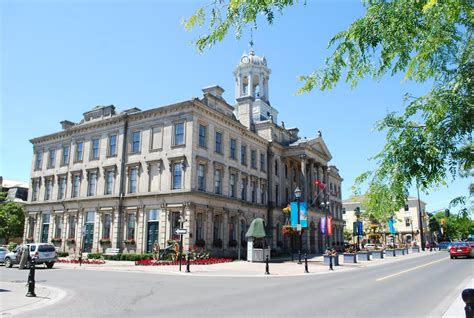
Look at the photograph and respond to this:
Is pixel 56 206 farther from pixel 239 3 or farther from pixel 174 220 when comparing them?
pixel 239 3

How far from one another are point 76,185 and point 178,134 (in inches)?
606

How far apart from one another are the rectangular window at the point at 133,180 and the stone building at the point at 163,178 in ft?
0.34

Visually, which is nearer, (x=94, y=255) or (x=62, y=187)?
(x=94, y=255)

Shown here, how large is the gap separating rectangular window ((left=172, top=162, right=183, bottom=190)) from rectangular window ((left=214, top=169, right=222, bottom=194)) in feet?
13.9

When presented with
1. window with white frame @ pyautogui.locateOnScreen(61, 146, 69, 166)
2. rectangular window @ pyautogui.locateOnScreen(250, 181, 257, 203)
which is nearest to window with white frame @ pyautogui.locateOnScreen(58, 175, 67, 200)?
window with white frame @ pyautogui.locateOnScreen(61, 146, 69, 166)

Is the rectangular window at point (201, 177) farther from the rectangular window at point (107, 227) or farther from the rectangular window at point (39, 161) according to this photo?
the rectangular window at point (39, 161)

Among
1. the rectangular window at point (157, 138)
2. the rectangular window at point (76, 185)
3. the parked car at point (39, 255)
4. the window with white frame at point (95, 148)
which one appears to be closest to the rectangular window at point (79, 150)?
the window with white frame at point (95, 148)

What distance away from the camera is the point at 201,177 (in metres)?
36.0

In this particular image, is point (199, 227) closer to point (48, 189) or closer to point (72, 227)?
point (72, 227)

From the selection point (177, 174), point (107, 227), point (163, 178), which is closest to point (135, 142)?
point (163, 178)

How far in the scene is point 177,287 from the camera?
51.9ft

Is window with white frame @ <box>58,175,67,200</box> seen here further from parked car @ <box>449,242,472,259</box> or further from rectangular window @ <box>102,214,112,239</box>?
parked car @ <box>449,242,472,259</box>

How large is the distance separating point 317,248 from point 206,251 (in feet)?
79.2

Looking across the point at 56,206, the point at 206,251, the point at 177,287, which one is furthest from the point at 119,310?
the point at 56,206
